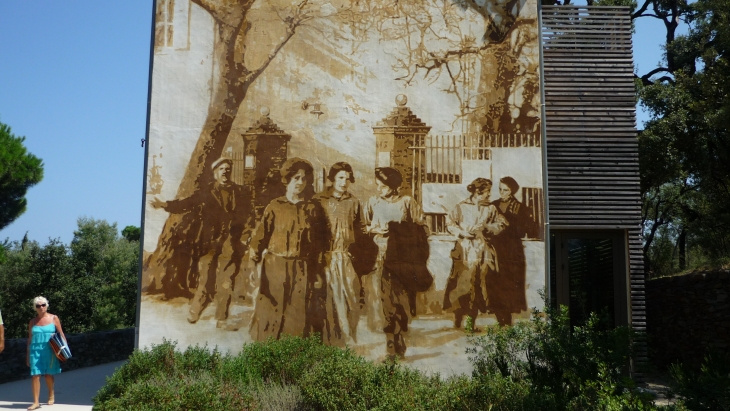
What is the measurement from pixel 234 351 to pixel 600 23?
8.39 metres

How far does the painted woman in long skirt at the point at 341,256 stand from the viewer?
10648 mm

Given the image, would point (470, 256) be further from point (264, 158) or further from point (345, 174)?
point (264, 158)

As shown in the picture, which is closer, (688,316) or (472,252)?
(472,252)

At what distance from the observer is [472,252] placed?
10.8 m

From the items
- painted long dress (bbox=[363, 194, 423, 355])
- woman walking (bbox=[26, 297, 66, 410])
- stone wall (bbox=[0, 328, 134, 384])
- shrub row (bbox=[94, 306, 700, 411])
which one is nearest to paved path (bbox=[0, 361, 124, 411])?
stone wall (bbox=[0, 328, 134, 384])

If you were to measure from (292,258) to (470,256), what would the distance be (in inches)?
112

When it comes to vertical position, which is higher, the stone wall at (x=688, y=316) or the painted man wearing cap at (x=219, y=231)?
the painted man wearing cap at (x=219, y=231)

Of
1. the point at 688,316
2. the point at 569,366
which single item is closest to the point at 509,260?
the point at 569,366

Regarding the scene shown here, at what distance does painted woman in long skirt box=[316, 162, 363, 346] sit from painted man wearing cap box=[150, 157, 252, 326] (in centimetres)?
134

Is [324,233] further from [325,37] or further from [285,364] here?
[325,37]

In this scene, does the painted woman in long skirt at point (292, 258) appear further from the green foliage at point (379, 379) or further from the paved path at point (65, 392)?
the paved path at point (65, 392)

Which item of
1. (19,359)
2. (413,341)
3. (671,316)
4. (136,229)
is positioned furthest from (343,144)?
(136,229)

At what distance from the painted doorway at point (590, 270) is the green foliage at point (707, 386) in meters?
5.74

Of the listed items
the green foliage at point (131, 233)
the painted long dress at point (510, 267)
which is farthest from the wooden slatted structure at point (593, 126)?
the green foliage at point (131, 233)
